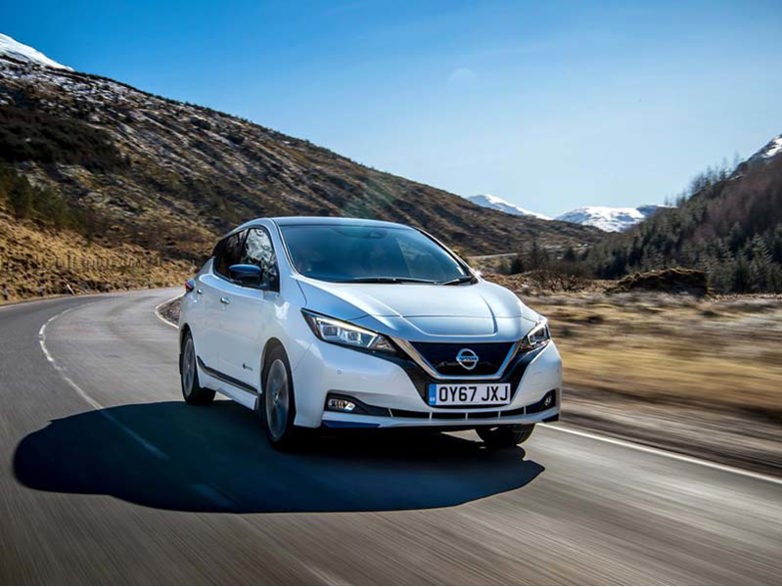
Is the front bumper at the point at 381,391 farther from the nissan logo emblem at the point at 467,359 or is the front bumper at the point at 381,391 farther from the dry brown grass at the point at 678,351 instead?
the dry brown grass at the point at 678,351

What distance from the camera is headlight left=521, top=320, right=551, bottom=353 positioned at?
6266mm

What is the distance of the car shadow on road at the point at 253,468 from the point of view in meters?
5.30

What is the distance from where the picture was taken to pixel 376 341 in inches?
232

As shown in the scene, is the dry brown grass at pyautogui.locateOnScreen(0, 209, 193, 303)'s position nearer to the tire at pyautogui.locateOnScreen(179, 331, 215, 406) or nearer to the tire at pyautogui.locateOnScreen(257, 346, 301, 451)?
the tire at pyautogui.locateOnScreen(179, 331, 215, 406)

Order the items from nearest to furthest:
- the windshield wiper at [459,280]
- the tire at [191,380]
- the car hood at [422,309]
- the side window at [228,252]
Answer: the car hood at [422,309] → the windshield wiper at [459,280] → the side window at [228,252] → the tire at [191,380]

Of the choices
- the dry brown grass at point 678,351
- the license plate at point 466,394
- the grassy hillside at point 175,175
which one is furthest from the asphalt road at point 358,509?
the grassy hillside at point 175,175

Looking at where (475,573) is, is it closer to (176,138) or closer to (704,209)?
(704,209)

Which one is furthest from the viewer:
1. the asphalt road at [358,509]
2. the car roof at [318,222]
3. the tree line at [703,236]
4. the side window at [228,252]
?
the tree line at [703,236]

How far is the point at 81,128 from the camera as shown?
83.4 meters

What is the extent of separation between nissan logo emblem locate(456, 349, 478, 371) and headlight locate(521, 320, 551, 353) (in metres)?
0.45

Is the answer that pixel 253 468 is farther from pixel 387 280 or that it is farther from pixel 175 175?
pixel 175 175

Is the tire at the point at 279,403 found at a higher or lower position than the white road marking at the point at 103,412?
higher

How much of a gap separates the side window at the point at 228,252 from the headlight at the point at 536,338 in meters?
3.12

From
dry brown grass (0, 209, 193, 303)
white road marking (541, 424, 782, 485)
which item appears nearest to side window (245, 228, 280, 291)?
white road marking (541, 424, 782, 485)
